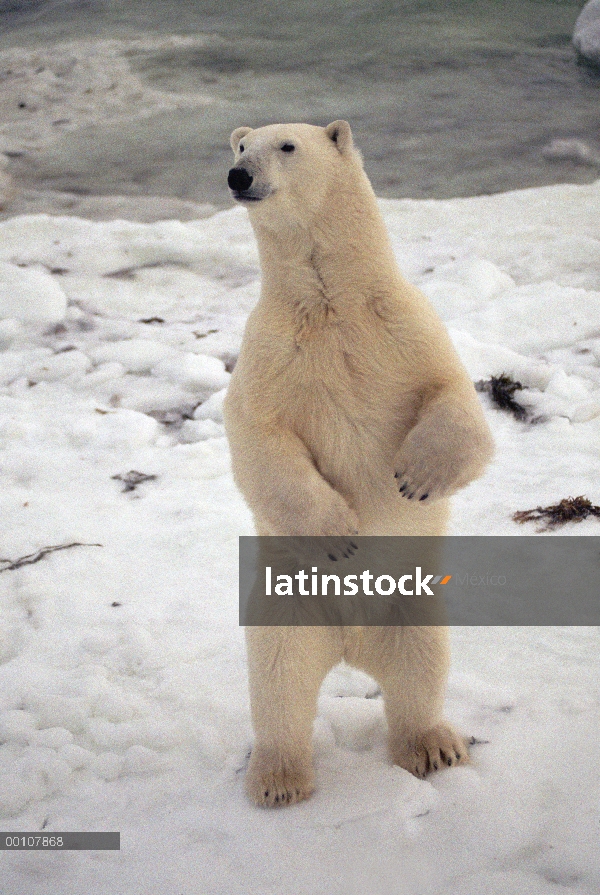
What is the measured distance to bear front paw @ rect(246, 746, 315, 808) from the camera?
2.23m

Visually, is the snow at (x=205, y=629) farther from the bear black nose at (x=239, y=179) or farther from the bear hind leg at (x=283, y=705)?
the bear black nose at (x=239, y=179)

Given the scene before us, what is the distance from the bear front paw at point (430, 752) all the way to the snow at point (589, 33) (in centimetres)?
830

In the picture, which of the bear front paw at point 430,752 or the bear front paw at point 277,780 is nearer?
the bear front paw at point 277,780

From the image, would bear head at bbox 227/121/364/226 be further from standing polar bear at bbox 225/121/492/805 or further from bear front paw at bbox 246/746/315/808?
bear front paw at bbox 246/746/315/808

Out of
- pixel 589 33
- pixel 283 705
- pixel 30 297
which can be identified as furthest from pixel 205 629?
pixel 589 33

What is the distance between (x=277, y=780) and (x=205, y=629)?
36.4 inches

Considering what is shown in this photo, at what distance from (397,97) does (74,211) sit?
353 cm

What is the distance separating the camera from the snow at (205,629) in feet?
6.79

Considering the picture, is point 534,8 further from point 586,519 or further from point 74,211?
point 586,519

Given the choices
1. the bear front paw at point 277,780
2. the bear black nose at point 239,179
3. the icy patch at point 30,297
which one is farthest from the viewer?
the icy patch at point 30,297

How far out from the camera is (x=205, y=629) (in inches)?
122

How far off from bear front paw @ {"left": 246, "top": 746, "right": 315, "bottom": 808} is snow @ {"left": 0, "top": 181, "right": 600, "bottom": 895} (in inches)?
1.3

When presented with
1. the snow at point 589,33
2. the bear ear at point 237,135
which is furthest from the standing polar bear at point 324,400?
the snow at point 589,33

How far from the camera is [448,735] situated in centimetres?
238
